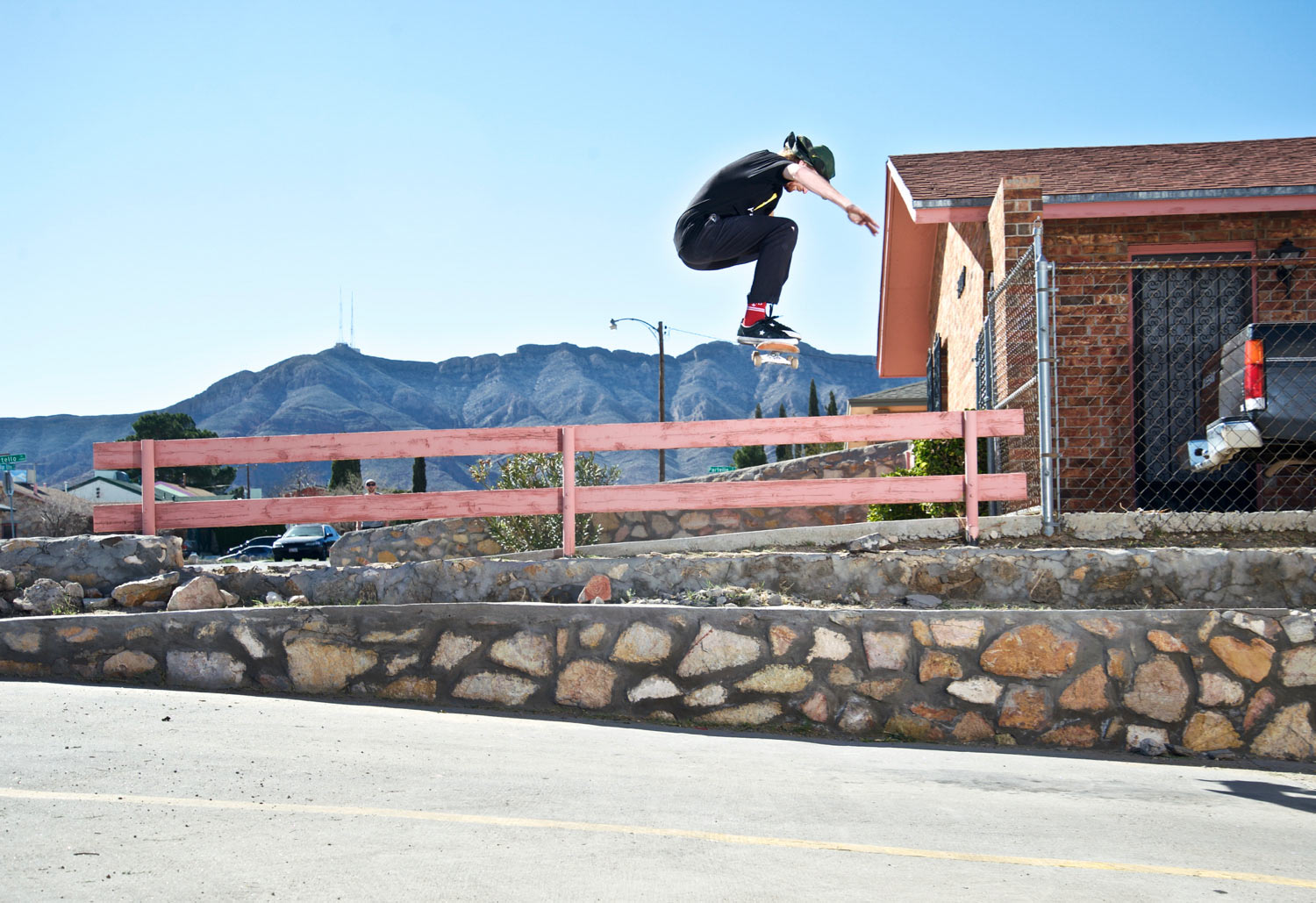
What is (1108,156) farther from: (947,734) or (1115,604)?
(947,734)

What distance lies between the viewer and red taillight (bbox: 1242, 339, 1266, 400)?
286 inches

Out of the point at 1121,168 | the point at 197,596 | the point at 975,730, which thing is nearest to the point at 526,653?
the point at 197,596

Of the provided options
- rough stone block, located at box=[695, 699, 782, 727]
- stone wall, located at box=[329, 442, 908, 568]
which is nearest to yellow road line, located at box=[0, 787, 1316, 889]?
rough stone block, located at box=[695, 699, 782, 727]

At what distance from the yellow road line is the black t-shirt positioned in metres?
4.02

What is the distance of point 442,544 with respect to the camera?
15.3 m

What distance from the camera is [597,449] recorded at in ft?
23.6

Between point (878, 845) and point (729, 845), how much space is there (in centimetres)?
59

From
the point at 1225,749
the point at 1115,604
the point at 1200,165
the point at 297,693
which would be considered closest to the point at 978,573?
the point at 1115,604

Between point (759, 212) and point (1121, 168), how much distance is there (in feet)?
22.0

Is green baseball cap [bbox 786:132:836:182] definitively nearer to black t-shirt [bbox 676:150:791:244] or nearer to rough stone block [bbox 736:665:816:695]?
black t-shirt [bbox 676:150:791:244]

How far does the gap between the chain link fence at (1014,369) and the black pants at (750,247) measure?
10.3 feet

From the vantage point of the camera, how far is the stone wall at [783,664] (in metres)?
5.93

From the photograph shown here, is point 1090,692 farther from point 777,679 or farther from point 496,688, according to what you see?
point 496,688

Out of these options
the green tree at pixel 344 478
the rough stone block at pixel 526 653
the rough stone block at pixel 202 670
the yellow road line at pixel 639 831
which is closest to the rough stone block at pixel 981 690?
the yellow road line at pixel 639 831
